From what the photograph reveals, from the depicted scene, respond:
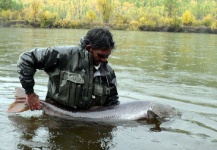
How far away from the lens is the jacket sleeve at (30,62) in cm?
451

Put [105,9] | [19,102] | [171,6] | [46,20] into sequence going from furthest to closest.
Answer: [171,6], [105,9], [46,20], [19,102]

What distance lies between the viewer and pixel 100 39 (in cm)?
449

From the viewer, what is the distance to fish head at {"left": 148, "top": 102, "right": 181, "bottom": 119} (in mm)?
5332

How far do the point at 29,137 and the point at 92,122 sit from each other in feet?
3.64

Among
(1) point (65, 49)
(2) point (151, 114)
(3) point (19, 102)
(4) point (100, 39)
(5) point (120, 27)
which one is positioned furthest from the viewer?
(5) point (120, 27)

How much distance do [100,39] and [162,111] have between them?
5.84 feet

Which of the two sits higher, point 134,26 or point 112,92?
point 112,92

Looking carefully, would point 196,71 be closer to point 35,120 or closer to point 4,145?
point 35,120

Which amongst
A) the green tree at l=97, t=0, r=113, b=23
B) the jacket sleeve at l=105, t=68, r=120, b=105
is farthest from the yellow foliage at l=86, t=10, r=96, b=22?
the jacket sleeve at l=105, t=68, r=120, b=105

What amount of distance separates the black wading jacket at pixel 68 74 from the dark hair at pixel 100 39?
252mm

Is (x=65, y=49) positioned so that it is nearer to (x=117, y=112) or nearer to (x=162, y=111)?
(x=117, y=112)

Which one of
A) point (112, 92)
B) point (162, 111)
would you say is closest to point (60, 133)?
point (112, 92)

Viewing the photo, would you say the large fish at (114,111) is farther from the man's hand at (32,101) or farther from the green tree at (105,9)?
the green tree at (105,9)

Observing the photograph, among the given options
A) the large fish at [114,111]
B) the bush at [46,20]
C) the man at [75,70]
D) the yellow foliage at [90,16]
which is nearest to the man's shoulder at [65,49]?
the man at [75,70]
